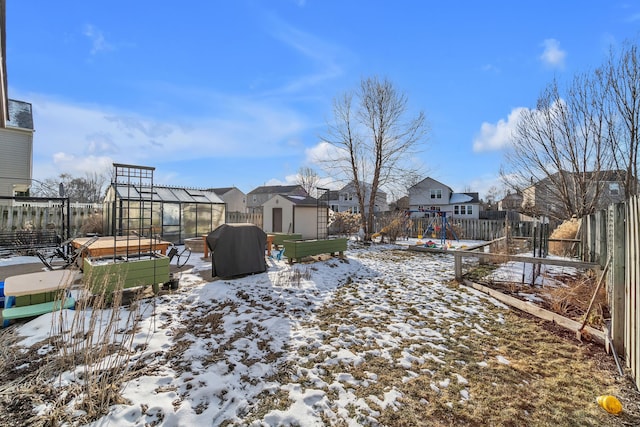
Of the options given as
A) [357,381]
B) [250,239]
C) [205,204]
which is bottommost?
[357,381]

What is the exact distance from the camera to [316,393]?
9.55ft

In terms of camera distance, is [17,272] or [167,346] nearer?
[167,346]

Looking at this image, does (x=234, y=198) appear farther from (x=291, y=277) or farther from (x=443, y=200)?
(x=291, y=277)

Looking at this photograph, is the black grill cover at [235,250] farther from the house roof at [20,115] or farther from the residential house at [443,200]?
the residential house at [443,200]

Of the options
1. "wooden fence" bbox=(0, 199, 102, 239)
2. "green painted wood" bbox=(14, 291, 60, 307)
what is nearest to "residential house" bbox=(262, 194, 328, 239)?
"wooden fence" bbox=(0, 199, 102, 239)

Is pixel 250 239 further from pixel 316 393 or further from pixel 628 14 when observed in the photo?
pixel 628 14

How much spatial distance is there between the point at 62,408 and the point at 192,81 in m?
9.51

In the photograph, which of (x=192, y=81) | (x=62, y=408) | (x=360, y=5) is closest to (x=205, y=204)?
(x=192, y=81)

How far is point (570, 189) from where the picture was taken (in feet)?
38.3

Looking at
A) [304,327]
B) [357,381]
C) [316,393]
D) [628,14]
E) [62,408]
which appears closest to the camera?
[62,408]

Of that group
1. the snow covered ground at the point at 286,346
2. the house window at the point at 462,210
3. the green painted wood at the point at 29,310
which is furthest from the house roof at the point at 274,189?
the green painted wood at the point at 29,310

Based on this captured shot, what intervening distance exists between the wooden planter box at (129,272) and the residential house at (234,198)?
157ft

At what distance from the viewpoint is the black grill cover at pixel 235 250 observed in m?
7.21

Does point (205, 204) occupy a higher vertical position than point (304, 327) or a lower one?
higher
